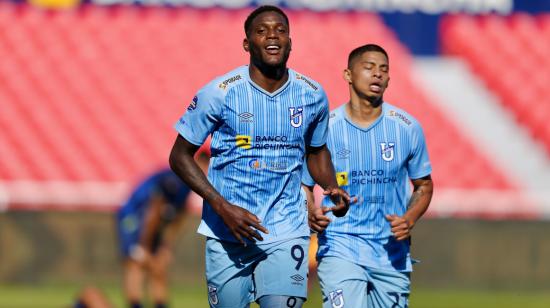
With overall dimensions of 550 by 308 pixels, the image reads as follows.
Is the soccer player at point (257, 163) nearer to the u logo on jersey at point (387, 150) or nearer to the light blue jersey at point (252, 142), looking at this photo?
the light blue jersey at point (252, 142)

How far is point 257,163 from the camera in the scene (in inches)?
228

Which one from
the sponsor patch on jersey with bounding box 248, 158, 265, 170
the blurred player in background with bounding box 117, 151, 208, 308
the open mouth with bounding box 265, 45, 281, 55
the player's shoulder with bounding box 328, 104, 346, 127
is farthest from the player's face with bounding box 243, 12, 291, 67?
the blurred player in background with bounding box 117, 151, 208, 308

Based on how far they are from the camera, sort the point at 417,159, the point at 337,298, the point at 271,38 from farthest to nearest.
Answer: the point at 417,159, the point at 337,298, the point at 271,38

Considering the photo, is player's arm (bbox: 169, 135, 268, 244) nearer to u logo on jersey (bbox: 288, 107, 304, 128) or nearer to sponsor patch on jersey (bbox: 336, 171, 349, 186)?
u logo on jersey (bbox: 288, 107, 304, 128)

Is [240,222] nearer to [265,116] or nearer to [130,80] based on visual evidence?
[265,116]

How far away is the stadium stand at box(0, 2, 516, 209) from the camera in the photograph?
54.2 ft

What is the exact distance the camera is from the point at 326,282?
6.76m

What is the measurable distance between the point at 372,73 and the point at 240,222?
1827mm

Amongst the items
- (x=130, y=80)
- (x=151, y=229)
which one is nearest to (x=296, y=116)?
(x=151, y=229)

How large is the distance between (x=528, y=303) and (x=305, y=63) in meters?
6.05

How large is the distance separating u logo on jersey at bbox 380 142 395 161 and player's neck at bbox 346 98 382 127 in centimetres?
18

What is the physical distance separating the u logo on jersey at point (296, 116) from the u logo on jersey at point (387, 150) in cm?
117

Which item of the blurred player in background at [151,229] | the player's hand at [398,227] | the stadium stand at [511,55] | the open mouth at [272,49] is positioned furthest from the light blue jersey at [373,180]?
the stadium stand at [511,55]

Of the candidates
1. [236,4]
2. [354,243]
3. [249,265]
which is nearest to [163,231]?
[354,243]
